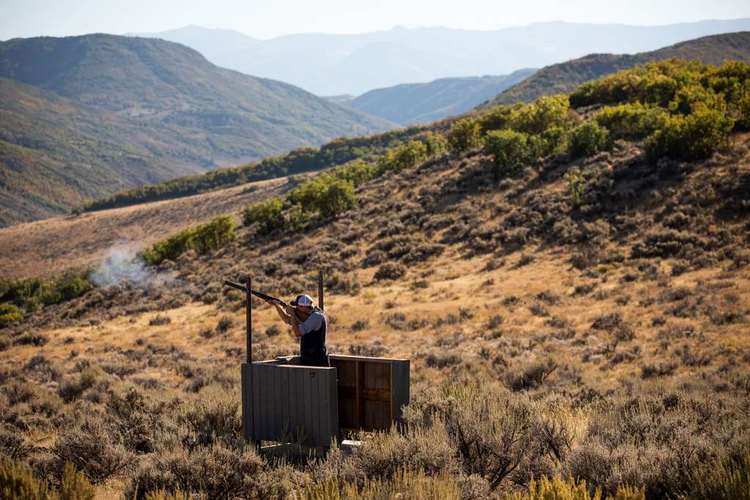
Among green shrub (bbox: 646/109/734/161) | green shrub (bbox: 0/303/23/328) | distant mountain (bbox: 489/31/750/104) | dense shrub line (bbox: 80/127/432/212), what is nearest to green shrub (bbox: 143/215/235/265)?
green shrub (bbox: 0/303/23/328)

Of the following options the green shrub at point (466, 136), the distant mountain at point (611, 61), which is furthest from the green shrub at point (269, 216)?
the distant mountain at point (611, 61)

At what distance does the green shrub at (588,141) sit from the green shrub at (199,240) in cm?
2236

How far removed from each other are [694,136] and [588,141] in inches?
276

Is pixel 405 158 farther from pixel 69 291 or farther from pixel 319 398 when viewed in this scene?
pixel 319 398

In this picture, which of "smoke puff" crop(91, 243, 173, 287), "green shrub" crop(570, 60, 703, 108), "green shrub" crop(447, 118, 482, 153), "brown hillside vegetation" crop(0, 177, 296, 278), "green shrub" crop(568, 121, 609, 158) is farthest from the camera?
"brown hillside vegetation" crop(0, 177, 296, 278)

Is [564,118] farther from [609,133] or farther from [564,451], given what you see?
[564,451]

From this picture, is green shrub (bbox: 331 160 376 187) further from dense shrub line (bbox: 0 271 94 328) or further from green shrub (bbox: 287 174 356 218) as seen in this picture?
dense shrub line (bbox: 0 271 94 328)

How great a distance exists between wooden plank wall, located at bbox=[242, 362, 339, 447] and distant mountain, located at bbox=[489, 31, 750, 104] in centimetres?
10555

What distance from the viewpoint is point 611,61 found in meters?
135

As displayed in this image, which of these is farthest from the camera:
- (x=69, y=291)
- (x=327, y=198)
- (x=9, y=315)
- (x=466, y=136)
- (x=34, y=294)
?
(x=466, y=136)

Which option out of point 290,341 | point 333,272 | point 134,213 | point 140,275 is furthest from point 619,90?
point 134,213

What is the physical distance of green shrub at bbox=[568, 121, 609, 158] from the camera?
123 ft

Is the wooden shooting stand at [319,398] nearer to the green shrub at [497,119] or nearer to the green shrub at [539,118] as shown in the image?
the green shrub at [539,118]

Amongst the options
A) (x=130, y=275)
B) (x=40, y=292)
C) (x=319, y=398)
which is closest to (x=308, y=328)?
(x=319, y=398)
